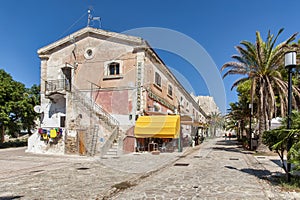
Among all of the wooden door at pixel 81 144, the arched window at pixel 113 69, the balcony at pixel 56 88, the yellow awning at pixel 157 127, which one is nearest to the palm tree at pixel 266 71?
the yellow awning at pixel 157 127

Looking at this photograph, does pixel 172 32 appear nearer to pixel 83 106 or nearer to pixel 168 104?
pixel 83 106

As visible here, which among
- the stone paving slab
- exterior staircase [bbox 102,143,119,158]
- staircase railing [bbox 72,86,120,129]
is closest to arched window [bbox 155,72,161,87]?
staircase railing [bbox 72,86,120,129]

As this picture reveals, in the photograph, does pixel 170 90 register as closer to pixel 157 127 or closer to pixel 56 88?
pixel 157 127

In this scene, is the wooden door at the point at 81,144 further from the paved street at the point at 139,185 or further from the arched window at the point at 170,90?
the arched window at the point at 170,90

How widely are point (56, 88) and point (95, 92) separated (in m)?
4.16

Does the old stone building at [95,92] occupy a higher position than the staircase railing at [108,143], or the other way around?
the old stone building at [95,92]

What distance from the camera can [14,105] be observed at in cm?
2719

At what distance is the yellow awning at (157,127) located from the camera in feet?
59.6

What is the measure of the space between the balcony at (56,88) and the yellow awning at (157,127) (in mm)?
8060

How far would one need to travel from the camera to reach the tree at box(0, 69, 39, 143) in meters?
26.3

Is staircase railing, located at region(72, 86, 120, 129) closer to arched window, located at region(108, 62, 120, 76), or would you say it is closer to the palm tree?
arched window, located at region(108, 62, 120, 76)

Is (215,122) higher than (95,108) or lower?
lower

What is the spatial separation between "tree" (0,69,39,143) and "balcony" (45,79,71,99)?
24.0 feet

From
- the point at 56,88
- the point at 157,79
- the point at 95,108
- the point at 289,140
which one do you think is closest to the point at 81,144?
the point at 95,108
